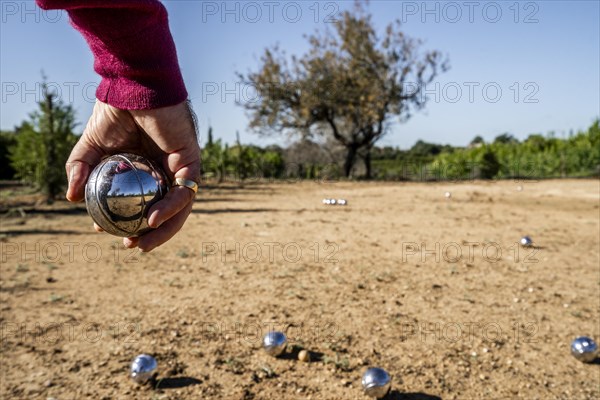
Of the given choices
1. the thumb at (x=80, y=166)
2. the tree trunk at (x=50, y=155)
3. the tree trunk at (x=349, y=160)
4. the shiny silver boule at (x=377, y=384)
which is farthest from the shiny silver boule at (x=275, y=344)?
the tree trunk at (x=349, y=160)

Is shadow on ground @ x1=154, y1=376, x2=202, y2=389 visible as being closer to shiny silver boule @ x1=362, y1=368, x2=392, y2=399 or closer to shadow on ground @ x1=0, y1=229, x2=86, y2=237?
shiny silver boule @ x1=362, y1=368, x2=392, y2=399

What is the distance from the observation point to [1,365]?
3.26m

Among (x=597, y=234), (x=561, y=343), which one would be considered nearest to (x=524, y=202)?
(x=597, y=234)

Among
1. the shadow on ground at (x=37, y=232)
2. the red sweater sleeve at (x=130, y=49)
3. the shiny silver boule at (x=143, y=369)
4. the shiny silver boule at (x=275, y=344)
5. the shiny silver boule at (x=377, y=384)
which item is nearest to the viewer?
the red sweater sleeve at (x=130, y=49)

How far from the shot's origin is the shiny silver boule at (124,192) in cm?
170

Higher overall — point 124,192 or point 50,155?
point 50,155

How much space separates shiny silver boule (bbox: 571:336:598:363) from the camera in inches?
135

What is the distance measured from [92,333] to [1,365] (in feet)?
2.12

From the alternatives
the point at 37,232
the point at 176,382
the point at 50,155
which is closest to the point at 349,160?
the point at 50,155

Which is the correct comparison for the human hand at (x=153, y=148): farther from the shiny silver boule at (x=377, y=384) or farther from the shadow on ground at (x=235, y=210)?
the shadow on ground at (x=235, y=210)

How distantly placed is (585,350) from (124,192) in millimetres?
3312

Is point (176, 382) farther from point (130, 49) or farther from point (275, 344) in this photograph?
point (130, 49)

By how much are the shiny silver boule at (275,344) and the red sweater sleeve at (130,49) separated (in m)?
2.27

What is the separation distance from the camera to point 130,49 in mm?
1458
